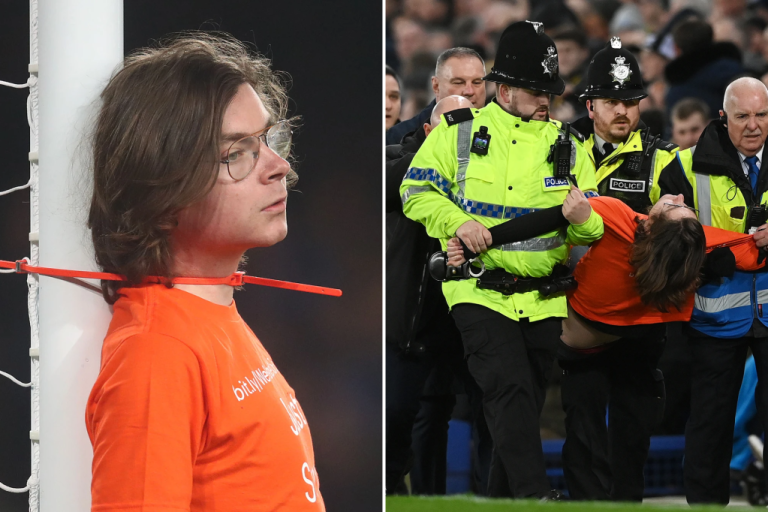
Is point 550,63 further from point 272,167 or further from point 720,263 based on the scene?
point 272,167

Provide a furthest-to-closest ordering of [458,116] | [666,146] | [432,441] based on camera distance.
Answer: [432,441] < [666,146] < [458,116]

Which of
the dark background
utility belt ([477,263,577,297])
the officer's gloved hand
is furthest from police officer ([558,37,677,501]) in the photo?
the dark background

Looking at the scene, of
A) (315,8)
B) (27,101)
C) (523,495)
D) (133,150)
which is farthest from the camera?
(523,495)

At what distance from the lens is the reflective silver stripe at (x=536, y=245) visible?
2363 millimetres

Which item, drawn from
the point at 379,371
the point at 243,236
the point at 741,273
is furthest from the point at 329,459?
the point at 741,273

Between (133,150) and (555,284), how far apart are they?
65.6 inches

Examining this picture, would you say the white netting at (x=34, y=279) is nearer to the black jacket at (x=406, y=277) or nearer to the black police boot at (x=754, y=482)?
the black jacket at (x=406, y=277)

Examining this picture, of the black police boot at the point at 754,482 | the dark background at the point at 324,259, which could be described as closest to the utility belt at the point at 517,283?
the dark background at the point at 324,259

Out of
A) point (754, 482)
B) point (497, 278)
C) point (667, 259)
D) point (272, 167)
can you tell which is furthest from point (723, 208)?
point (272, 167)

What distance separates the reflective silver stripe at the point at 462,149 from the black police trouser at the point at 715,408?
33.0 inches

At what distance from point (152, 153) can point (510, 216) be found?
1603 mm

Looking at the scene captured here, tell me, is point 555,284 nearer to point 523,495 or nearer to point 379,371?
point 523,495

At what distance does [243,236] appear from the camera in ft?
3.10

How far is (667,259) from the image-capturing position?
246 cm
